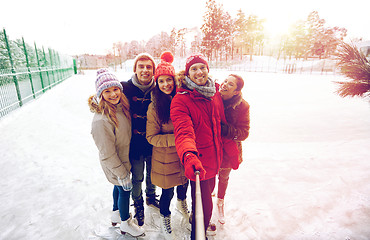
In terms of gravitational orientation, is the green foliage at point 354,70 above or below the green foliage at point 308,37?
below

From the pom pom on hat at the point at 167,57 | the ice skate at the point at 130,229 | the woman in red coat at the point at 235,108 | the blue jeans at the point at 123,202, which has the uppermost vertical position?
the pom pom on hat at the point at 167,57

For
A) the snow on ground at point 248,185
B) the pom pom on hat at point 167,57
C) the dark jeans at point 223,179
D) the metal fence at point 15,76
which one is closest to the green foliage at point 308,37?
the snow on ground at point 248,185

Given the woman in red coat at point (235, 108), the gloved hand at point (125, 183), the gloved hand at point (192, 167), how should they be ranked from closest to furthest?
1. the gloved hand at point (192, 167)
2. the gloved hand at point (125, 183)
3. the woman in red coat at point (235, 108)

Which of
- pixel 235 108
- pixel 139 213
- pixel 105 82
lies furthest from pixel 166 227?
pixel 105 82

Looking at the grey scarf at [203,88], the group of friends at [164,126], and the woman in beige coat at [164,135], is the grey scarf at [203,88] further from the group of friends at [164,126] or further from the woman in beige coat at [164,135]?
the woman in beige coat at [164,135]

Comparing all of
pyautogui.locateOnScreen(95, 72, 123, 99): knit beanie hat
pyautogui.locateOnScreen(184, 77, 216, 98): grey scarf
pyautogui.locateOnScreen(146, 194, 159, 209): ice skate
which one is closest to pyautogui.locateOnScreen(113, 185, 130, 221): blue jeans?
pyautogui.locateOnScreen(146, 194, 159, 209): ice skate

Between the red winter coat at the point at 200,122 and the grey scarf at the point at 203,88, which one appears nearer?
the red winter coat at the point at 200,122

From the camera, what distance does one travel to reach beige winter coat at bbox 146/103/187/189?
68.6 inches

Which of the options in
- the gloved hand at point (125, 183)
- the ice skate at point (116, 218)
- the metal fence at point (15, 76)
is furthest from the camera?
the metal fence at point (15, 76)

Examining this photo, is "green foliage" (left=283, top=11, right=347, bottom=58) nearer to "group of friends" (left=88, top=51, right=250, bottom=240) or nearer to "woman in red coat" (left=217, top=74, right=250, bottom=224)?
"woman in red coat" (left=217, top=74, right=250, bottom=224)

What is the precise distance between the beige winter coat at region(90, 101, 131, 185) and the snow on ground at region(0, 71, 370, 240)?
0.92m

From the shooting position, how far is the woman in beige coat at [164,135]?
1753 mm

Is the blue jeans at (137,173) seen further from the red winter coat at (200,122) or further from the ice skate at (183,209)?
the red winter coat at (200,122)

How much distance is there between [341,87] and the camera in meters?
1.57
